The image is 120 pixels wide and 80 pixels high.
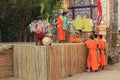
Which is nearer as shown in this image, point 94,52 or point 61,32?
point 94,52

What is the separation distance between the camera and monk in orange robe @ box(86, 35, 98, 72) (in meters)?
12.8

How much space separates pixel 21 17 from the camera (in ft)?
54.9

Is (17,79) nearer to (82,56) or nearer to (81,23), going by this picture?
(82,56)

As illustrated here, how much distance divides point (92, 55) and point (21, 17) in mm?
5320

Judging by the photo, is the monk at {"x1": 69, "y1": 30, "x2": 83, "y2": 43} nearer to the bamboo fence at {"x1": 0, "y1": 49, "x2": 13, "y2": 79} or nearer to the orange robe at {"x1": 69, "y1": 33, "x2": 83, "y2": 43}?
the orange robe at {"x1": 69, "y1": 33, "x2": 83, "y2": 43}

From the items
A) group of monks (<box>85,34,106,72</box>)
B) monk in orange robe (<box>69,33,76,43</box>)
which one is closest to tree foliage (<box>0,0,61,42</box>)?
monk in orange robe (<box>69,33,76,43</box>)

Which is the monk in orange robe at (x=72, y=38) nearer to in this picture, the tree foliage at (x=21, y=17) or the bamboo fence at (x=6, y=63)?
the tree foliage at (x=21, y=17)

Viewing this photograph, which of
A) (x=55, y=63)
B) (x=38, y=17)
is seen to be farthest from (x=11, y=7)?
(x=55, y=63)

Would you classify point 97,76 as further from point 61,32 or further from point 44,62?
point 61,32

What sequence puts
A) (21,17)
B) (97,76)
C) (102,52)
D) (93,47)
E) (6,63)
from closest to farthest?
(6,63) < (97,76) < (93,47) < (102,52) < (21,17)

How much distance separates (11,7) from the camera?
15.2 m

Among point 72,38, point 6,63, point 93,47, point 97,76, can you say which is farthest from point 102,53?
point 6,63

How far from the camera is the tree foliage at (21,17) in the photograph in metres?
15.7

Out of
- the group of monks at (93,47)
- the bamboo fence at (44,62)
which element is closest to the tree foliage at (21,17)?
the group of monks at (93,47)
